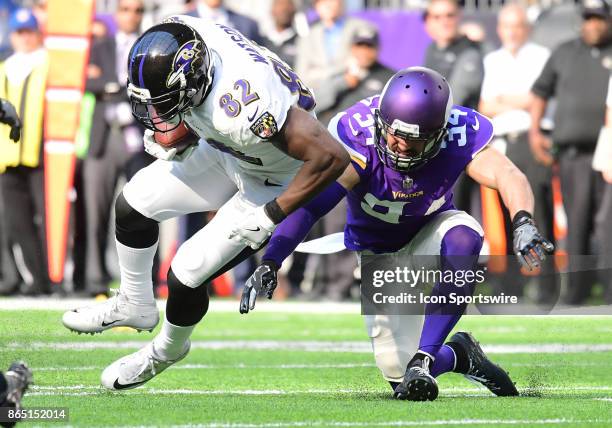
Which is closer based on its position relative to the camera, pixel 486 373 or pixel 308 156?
pixel 308 156

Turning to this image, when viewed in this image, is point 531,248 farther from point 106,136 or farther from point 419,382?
point 106,136

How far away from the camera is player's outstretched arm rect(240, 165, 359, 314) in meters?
5.68

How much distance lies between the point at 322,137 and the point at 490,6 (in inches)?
311

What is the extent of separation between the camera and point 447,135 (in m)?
6.39

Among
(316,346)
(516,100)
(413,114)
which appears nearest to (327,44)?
(516,100)

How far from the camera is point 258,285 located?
5676 mm

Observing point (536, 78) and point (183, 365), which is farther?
point (536, 78)

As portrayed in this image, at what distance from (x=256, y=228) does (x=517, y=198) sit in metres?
1.19

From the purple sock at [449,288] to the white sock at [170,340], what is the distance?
3.69 feet

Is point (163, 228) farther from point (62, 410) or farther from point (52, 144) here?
point (62, 410)

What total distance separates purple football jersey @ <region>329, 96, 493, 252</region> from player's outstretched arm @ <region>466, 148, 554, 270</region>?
77 millimetres

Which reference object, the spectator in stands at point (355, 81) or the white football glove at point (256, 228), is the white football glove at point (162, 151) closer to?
the white football glove at point (256, 228)

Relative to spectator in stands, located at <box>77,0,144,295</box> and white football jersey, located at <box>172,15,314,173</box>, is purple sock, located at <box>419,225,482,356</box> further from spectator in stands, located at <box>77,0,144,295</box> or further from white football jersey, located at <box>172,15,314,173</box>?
spectator in stands, located at <box>77,0,144,295</box>

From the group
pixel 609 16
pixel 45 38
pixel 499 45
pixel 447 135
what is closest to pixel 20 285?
pixel 45 38
